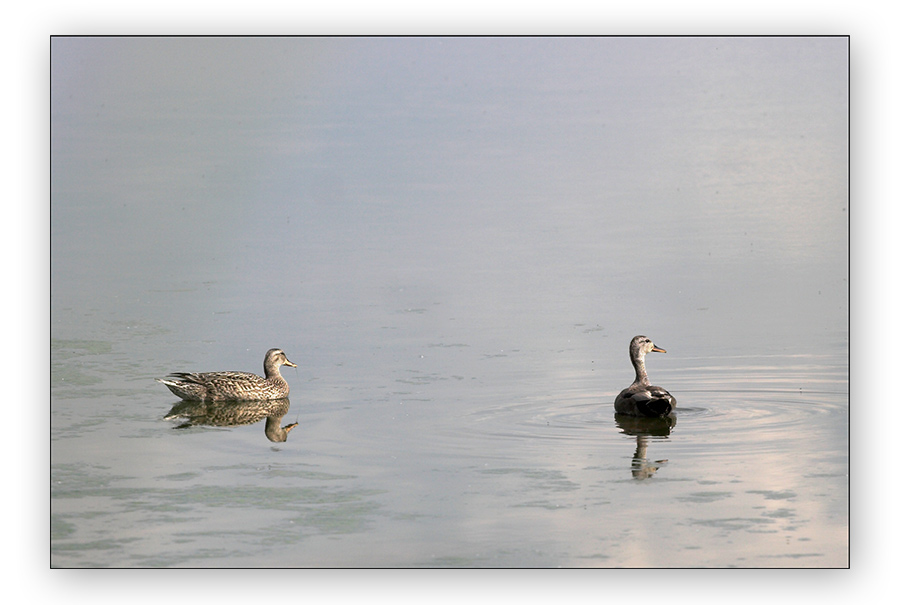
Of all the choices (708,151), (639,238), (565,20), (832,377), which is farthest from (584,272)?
(565,20)

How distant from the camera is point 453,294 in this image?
13.4 meters

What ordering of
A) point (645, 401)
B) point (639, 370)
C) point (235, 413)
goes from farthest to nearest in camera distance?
point (639, 370) → point (235, 413) → point (645, 401)

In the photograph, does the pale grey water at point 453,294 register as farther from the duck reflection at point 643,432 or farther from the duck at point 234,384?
the duck at point 234,384

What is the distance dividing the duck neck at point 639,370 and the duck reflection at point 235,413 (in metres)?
2.34

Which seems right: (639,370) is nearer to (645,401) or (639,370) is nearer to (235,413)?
(645,401)

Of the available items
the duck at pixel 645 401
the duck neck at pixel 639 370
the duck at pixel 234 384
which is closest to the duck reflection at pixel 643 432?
the duck at pixel 645 401

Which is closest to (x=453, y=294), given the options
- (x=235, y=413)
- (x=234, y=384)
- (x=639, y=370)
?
(x=639, y=370)

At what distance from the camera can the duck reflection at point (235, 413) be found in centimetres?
1130

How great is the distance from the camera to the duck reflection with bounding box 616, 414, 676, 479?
10.2 metres

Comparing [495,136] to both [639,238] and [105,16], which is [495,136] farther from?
[105,16]

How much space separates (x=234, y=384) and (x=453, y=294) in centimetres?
206

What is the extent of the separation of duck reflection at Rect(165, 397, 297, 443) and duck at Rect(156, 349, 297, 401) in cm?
4

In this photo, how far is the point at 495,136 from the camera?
1273 cm

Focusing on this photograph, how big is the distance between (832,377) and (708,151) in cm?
189
